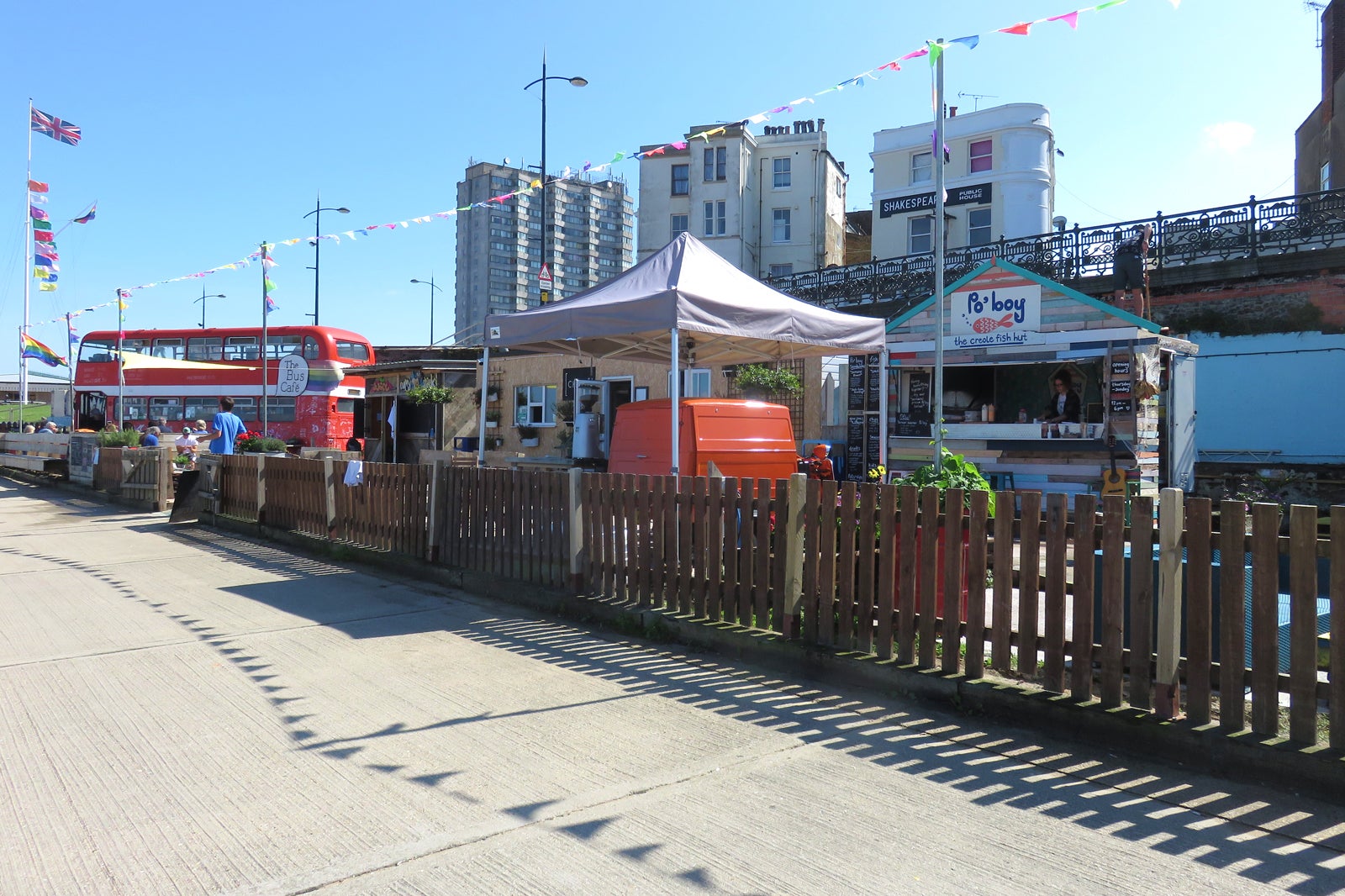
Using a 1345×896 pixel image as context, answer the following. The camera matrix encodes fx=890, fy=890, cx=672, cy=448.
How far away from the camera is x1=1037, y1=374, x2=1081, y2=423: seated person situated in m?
13.2

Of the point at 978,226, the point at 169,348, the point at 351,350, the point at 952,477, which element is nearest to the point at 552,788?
the point at 952,477

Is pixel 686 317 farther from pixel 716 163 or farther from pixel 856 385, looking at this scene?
pixel 716 163

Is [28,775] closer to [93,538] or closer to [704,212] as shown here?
[93,538]

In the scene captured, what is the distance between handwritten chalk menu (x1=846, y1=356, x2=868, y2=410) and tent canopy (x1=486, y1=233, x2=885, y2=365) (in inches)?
230

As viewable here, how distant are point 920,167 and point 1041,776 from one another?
1473 inches

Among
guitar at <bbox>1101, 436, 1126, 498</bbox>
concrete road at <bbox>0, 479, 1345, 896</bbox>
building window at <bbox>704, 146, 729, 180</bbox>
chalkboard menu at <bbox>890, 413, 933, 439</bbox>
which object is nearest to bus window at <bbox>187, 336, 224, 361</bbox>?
chalkboard menu at <bbox>890, 413, 933, 439</bbox>

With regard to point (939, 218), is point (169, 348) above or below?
above

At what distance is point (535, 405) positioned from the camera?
80.3 ft

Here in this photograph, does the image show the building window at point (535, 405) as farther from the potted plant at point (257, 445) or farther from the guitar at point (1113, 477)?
the guitar at point (1113, 477)

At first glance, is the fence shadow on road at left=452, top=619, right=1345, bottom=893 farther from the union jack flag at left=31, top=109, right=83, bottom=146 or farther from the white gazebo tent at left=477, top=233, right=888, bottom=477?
the union jack flag at left=31, top=109, right=83, bottom=146

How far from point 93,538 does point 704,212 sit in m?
38.2

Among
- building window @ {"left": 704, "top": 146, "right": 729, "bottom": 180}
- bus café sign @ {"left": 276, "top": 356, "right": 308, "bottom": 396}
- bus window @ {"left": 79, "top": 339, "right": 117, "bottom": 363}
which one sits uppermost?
building window @ {"left": 704, "top": 146, "right": 729, "bottom": 180}

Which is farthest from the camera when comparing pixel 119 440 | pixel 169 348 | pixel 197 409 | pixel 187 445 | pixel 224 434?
pixel 169 348

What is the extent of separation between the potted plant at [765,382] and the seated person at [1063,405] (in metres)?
6.57
